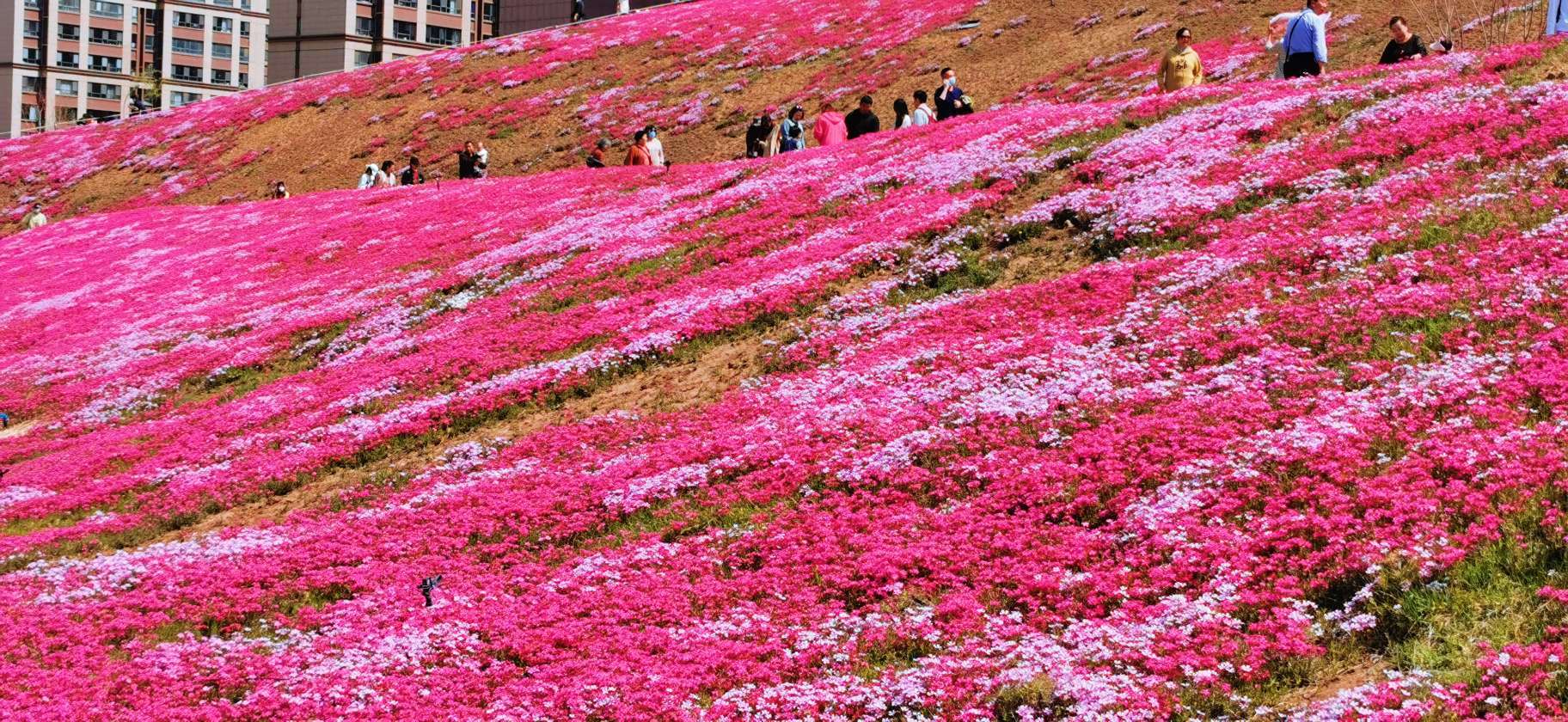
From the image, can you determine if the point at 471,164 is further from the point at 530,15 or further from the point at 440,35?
the point at 440,35

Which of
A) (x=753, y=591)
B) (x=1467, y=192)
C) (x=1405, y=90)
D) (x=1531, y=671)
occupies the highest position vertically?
(x=1405, y=90)

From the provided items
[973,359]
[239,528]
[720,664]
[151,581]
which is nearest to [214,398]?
[239,528]

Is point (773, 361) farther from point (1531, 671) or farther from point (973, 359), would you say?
point (1531, 671)

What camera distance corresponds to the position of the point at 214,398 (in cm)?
2427

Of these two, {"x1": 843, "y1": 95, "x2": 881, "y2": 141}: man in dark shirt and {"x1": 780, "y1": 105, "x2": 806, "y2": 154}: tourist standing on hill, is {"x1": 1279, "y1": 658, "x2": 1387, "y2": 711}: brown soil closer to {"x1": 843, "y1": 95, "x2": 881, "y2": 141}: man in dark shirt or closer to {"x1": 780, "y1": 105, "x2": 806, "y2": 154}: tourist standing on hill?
{"x1": 843, "y1": 95, "x2": 881, "y2": 141}: man in dark shirt

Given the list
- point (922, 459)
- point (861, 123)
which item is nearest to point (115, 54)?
point (861, 123)

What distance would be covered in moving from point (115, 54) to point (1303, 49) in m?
181

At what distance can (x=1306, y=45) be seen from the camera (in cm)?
2723

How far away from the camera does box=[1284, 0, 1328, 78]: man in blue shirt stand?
1057 inches

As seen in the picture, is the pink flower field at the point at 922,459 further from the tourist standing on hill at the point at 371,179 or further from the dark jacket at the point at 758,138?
the tourist standing on hill at the point at 371,179

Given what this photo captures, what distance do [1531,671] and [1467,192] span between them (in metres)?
11.2

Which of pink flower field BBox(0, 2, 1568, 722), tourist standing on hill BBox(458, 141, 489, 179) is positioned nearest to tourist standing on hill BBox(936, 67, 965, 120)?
pink flower field BBox(0, 2, 1568, 722)

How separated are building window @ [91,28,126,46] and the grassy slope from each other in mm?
121469

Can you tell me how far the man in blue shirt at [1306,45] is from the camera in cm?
2686
